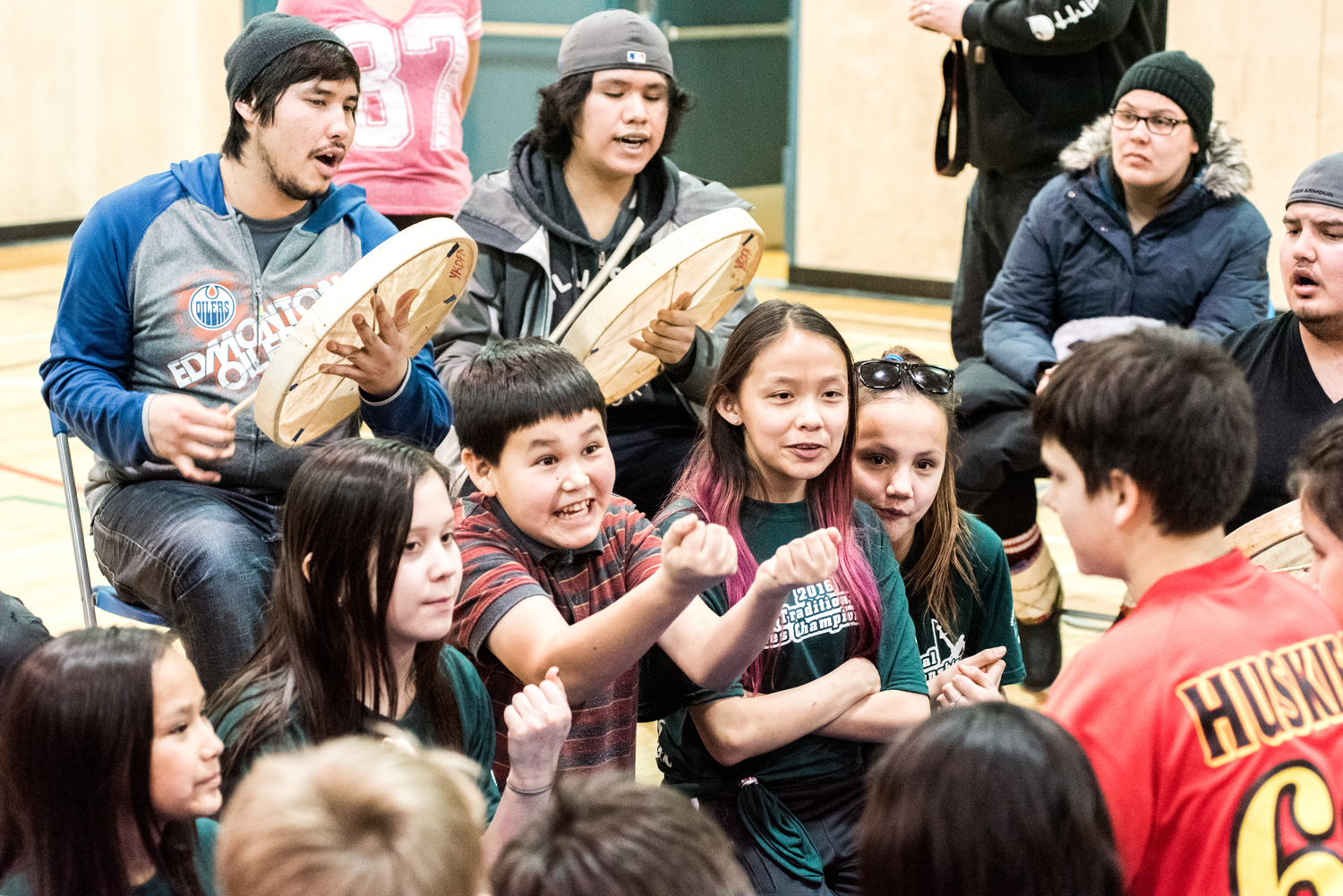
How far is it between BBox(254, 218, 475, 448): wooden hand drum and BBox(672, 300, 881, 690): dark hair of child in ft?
1.55

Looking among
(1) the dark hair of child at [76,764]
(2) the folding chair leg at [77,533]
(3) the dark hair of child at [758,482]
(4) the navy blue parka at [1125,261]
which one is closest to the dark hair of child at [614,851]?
(1) the dark hair of child at [76,764]

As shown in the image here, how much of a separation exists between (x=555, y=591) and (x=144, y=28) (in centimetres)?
814

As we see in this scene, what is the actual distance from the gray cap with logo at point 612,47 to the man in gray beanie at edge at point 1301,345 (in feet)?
4.03

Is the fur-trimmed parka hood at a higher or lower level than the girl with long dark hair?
higher

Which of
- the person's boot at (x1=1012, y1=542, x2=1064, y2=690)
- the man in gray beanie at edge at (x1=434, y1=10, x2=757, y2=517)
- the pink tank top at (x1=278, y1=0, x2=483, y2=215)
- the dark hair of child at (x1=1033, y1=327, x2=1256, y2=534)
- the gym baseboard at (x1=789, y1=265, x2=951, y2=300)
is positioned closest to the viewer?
the dark hair of child at (x1=1033, y1=327, x2=1256, y2=534)

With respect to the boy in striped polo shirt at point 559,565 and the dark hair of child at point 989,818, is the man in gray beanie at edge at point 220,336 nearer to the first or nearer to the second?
the boy in striped polo shirt at point 559,565

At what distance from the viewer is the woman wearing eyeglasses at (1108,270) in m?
3.30

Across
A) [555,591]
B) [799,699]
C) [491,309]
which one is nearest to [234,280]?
[491,309]

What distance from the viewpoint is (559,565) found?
2.18 metres

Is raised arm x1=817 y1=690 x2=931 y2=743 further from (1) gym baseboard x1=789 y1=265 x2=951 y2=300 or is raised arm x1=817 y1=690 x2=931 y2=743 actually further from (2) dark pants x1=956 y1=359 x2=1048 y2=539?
(1) gym baseboard x1=789 y1=265 x2=951 y2=300

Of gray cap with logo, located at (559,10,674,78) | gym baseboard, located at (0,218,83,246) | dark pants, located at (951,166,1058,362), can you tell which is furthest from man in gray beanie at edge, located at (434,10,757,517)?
gym baseboard, located at (0,218,83,246)

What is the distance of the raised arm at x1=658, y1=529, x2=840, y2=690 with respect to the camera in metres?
1.77

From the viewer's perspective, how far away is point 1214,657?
146cm

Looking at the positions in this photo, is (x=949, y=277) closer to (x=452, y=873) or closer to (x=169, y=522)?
(x=169, y=522)
